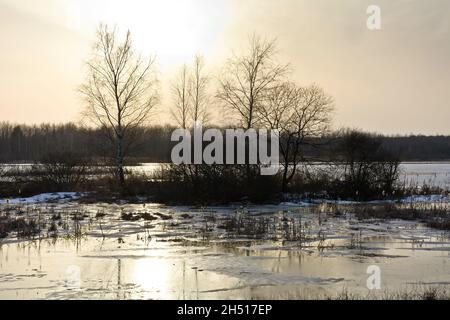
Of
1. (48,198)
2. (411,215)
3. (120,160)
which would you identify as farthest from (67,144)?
(411,215)

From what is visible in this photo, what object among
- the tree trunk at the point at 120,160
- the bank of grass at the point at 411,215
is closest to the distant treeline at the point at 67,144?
the tree trunk at the point at 120,160

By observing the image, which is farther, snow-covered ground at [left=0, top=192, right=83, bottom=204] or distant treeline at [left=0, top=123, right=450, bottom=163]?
distant treeline at [left=0, top=123, right=450, bottom=163]

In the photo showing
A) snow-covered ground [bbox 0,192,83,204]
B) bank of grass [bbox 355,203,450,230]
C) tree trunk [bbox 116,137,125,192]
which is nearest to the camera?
bank of grass [bbox 355,203,450,230]

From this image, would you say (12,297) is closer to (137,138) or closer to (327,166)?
(327,166)

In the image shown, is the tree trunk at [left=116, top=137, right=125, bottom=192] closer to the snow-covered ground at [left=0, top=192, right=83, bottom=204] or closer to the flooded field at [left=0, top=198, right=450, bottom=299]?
the snow-covered ground at [left=0, top=192, right=83, bottom=204]

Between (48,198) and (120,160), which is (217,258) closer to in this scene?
(48,198)

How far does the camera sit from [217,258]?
37.7ft

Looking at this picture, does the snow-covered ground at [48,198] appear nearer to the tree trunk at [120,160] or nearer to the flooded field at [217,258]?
the tree trunk at [120,160]

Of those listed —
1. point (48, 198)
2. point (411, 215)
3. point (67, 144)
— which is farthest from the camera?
point (67, 144)

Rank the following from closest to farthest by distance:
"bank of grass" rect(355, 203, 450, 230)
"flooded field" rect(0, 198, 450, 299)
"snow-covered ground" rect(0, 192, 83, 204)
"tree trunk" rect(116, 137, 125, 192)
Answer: "flooded field" rect(0, 198, 450, 299) → "bank of grass" rect(355, 203, 450, 230) → "snow-covered ground" rect(0, 192, 83, 204) → "tree trunk" rect(116, 137, 125, 192)

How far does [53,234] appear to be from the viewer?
50.0 feet

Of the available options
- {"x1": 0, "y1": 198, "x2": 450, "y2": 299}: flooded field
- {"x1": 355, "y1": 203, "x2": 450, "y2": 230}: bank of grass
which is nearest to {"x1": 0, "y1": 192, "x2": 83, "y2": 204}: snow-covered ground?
{"x1": 0, "y1": 198, "x2": 450, "y2": 299}: flooded field

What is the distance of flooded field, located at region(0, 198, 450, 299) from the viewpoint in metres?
8.62

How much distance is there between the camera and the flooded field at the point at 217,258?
862 cm
